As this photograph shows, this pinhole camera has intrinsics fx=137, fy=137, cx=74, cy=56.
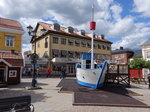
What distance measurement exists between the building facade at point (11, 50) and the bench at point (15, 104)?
1074 cm

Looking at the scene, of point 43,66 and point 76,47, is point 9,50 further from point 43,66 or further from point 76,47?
point 76,47

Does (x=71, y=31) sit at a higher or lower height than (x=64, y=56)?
higher

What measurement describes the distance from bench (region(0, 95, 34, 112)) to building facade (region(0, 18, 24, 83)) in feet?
35.2

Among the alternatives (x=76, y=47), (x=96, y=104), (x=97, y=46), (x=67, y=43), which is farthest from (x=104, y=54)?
(x=96, y=104)

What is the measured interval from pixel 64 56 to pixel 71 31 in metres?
7.72

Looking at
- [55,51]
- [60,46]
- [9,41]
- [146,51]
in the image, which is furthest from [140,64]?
[9,41]

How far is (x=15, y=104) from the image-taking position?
4855 mm

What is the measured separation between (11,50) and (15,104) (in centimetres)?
1434

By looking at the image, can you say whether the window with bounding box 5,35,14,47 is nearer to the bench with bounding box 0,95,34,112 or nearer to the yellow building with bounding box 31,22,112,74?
the yellow building with bounding box 31,22,112,74

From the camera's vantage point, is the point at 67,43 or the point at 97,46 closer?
the point at 67,43

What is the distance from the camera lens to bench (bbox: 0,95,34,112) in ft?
15.3

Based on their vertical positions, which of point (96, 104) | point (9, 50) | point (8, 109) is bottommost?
point (96, 104)

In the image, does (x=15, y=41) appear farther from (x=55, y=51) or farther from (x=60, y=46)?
(x=60, y=46)

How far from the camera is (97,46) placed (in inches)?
1635
